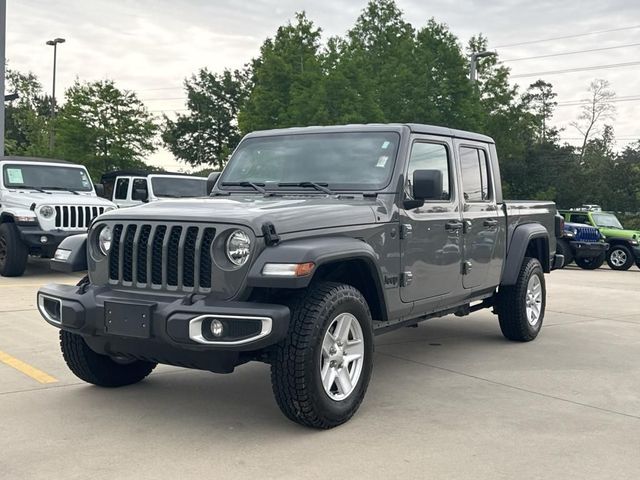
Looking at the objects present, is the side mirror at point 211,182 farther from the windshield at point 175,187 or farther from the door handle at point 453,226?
the windshield at point 175,187

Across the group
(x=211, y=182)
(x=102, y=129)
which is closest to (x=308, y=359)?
(x=211, y=182)

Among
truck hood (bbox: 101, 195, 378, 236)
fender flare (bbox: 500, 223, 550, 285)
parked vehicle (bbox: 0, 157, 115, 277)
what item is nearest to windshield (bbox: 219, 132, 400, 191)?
truck hood (bbox: 101, 195, 378, 236)

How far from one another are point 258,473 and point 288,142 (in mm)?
2817

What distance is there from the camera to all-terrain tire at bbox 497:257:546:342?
6867mm

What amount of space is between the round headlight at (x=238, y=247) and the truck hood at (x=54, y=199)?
27.9ft

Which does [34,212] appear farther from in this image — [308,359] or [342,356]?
[308,359]

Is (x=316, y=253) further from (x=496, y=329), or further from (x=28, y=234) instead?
(x=28, y=234)

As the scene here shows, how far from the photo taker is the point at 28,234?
11.3 m

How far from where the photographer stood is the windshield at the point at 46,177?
1250 cm

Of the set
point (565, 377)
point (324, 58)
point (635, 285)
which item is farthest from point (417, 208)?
point (324, 58)

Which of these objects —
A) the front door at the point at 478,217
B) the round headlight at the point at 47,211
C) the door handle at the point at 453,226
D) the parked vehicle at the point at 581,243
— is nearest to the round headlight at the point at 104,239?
the door handle at the point at 453,226

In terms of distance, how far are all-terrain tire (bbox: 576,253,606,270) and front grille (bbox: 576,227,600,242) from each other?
67cm

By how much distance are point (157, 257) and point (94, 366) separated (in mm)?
1230

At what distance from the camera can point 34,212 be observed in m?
11.5
